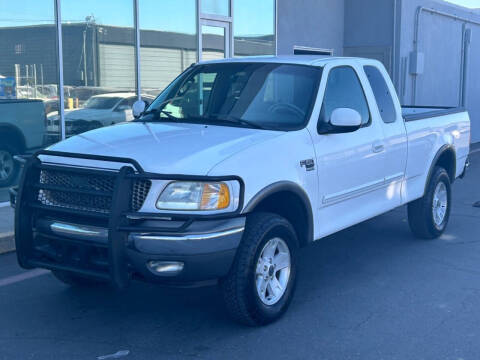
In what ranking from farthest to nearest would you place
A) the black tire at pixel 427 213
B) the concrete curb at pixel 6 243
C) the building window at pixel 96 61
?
the building window at pixel 96 61 → the black tire at pixel 427 213 → the concrete curb at pixel 6 243

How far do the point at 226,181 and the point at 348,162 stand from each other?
1647 mm

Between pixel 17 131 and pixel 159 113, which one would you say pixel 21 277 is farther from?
pixel 17 131

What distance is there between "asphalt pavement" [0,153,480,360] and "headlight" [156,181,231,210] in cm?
97

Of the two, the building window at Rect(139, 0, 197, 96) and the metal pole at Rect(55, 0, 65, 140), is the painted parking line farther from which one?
the building window at Rect(139, 0, 197, 96)

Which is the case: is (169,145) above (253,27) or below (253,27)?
below

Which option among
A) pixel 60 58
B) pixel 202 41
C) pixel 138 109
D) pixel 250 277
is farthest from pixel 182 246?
pixel 202 41

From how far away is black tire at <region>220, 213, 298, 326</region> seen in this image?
4.63 metres

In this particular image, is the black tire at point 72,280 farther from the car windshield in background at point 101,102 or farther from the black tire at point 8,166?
the car windshield in background at point 101,102

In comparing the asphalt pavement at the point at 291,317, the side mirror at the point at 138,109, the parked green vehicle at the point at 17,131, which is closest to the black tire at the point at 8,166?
the parked green vehicle at the point at 17,131

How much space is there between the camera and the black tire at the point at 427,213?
Result: 7457mm

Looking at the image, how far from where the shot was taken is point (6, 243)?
22.9 feet

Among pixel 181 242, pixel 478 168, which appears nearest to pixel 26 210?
pixel 181 242

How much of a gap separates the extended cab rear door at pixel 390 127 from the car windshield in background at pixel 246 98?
39.4 inches

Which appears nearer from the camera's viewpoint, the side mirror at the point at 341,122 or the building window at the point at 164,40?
the side mirror at the point at 341,122
